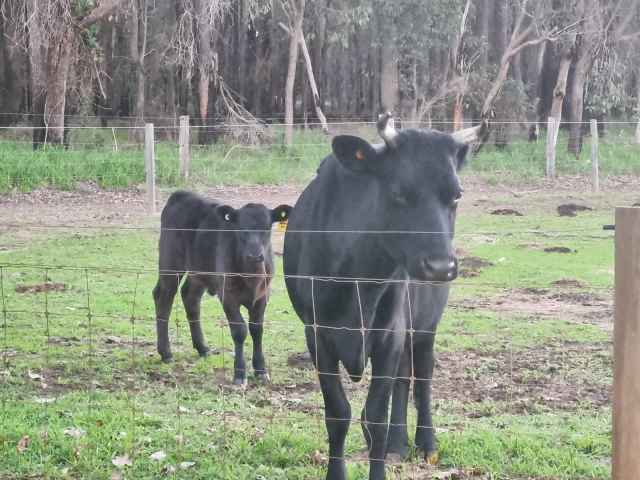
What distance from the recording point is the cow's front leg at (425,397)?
5.61 metres

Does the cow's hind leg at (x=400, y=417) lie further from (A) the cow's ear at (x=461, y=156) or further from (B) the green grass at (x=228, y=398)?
(A) the cow's ear at (x=461, y=156)

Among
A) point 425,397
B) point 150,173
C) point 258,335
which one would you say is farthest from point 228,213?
point 150,173

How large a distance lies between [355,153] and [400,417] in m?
1.66

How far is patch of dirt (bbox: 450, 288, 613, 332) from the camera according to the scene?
31.6 feet

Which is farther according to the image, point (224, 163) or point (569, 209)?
point (224, 163)

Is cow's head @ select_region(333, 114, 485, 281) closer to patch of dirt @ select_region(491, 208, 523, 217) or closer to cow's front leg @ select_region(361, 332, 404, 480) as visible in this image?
cow's front leg @ select_region(361, 332, 404, 480)

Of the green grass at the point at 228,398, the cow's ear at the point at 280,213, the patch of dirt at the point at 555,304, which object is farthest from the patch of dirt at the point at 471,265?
the cow's ear at the point at 280,213

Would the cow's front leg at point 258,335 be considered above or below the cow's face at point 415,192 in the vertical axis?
below

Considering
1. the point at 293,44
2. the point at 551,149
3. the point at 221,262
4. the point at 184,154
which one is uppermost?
the point at 293,44

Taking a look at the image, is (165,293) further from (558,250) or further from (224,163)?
(224,163)

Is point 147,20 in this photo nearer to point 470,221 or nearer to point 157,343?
point 470,221

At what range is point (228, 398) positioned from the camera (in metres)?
6.88

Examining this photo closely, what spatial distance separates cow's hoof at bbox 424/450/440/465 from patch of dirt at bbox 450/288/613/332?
158 inches

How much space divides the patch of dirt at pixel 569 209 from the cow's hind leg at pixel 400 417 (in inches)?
466
